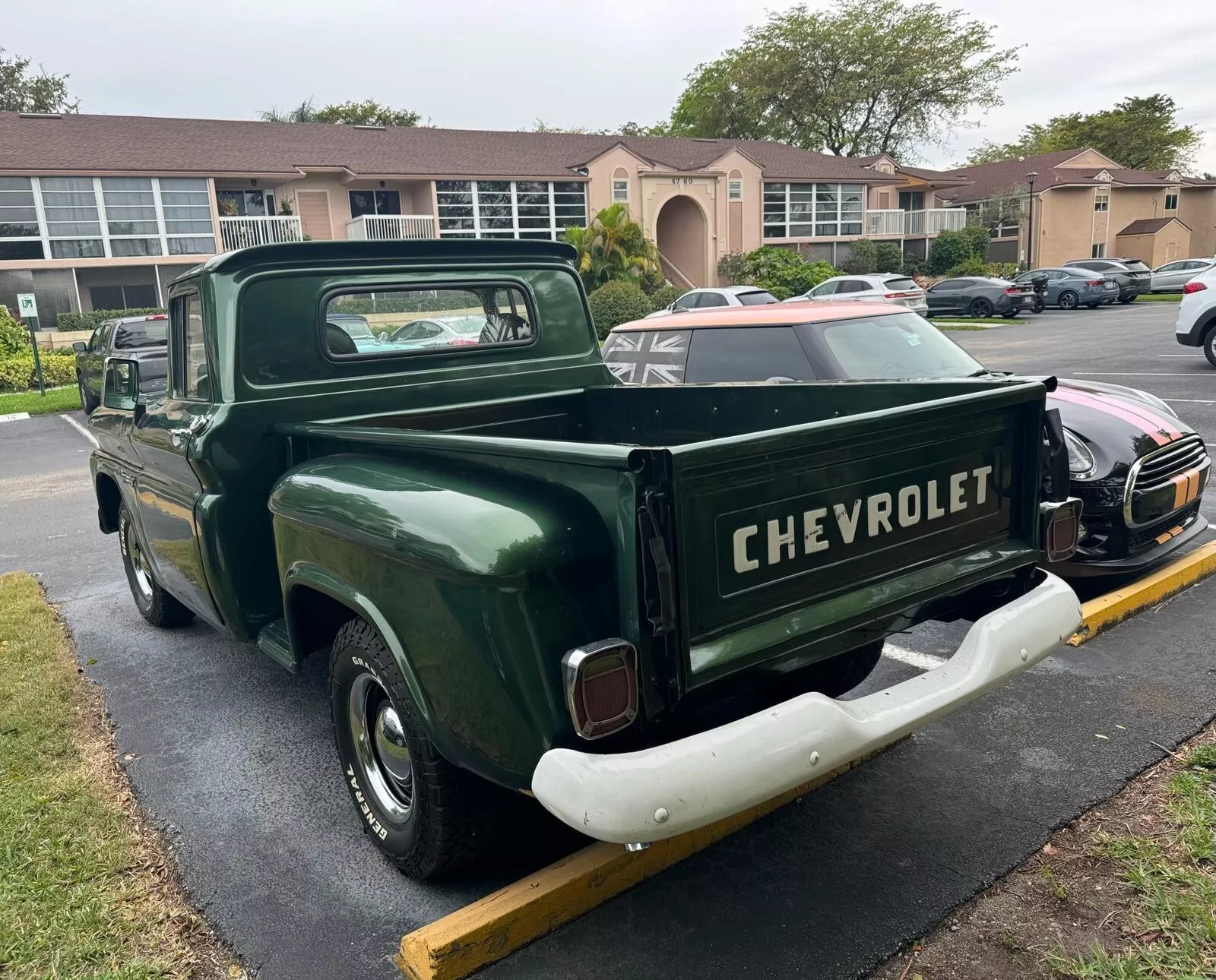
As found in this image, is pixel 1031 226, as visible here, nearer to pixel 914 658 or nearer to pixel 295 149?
pixel 295 149

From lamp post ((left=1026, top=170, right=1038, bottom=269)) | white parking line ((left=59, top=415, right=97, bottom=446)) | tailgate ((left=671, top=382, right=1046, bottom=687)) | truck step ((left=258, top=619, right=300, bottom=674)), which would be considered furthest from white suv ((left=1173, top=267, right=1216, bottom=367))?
lamp post ((left=1026, top=170, right=1038, bottom=269))

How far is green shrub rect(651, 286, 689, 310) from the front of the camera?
27.1 metres

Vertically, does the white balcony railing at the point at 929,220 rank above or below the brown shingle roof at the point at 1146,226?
above

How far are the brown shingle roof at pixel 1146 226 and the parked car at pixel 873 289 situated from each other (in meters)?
31.6

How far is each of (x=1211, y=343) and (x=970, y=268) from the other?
28.1 meters

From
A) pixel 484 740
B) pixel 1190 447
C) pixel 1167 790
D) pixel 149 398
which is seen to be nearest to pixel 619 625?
pixel 484 740

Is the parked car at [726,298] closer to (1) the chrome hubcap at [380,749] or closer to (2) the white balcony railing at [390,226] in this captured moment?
(2) the white balcony railing at [390,226]

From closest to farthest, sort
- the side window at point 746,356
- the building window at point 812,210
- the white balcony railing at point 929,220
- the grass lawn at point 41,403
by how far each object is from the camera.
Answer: the side window at point 746,356, the grass lawn at point 41,403, the building window at point 812,210, the white balcony railing at point 929,220

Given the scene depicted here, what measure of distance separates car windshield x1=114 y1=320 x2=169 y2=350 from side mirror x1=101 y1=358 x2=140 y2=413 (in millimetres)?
10584

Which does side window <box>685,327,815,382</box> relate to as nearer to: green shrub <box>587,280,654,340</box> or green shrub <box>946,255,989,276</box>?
green shrub <box>587,280,654,340</box>

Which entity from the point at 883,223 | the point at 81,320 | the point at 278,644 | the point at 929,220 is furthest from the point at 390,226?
the point at 278,644

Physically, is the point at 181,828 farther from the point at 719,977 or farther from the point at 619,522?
the point at 619,522

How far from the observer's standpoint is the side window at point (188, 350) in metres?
3.89

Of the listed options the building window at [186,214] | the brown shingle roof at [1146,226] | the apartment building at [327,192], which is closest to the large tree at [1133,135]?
the brown shingle roof at [1146,226]
